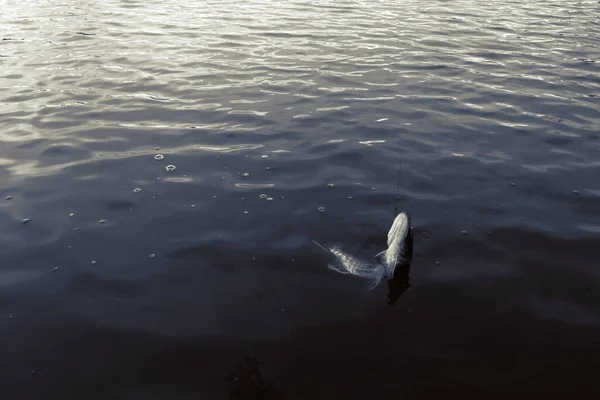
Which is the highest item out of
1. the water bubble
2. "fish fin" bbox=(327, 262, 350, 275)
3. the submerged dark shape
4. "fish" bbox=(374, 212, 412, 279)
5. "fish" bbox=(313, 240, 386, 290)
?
"fish" bbox=(374, 212, 412, 279)

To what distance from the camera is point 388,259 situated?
614 centimetres

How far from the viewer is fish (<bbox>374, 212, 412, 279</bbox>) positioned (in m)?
6.03

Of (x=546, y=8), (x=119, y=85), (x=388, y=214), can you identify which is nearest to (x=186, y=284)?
(x=388, y=214)

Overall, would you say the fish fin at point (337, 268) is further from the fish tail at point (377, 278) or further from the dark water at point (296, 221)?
the fish tail at point (377, 278)

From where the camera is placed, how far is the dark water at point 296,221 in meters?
4.96

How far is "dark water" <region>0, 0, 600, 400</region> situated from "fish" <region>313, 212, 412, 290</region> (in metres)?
0.15

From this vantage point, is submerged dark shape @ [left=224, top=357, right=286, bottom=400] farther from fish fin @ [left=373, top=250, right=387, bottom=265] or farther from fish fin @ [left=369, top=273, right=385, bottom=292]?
fish fin @ [left=373, top=250, right=387, bottom=265]

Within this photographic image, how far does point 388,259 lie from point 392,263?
0.06m

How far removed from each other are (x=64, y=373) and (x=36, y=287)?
1442mm

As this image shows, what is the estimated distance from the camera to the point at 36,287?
19.4ft

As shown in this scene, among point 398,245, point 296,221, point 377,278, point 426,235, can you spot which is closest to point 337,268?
point 377,278

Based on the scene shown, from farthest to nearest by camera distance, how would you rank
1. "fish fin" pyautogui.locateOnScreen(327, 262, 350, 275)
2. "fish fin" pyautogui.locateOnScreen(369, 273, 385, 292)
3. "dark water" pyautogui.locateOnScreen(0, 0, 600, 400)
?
"fish fin" pyautogui.locateOnScreen(327, 262, 350, 275) → "fish fin" pyautogui.locateOnScreen(369, 273, 385, 292) → "dark water" pyautogui.locateOnScreen(0, 0, 600, 400)

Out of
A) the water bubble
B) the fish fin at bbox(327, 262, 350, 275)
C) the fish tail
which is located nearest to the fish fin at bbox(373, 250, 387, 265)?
the fish tail

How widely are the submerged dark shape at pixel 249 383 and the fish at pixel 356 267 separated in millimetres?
1654
